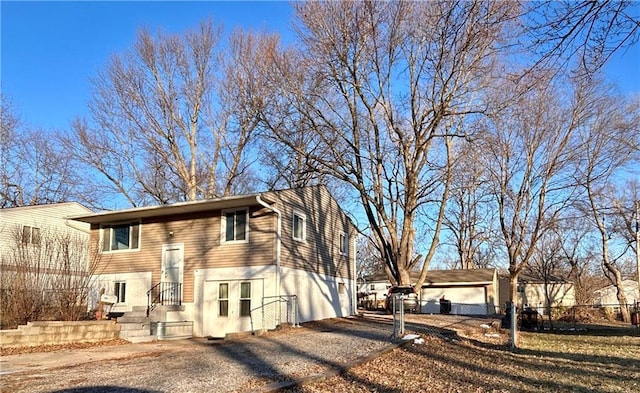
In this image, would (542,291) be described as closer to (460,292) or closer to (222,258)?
(460,292)

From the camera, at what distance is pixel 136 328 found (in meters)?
16.0

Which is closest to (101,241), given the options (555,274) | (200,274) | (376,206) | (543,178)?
(200,274)

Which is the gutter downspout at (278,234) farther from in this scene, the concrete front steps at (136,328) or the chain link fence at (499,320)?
the concrete front steps at (136,328)

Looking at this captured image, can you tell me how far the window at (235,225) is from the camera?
18.1 metres

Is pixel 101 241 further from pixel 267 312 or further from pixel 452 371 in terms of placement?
pixel 452 371

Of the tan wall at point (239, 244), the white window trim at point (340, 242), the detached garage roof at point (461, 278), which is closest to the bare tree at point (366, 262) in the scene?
the detached garage roof at point (461, 278)

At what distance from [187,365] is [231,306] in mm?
Result: 8768

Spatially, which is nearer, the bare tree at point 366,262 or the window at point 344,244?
the window at point 344,244

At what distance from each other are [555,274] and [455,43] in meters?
39.2

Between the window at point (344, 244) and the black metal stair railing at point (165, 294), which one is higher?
the window at point (344, 244)

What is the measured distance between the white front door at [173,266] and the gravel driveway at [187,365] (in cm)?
527

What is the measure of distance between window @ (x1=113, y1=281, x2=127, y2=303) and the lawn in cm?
1199

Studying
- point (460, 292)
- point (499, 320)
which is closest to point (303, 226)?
point (499, 320)

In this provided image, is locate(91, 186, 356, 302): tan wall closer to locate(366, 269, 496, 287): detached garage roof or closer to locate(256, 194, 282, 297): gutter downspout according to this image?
locate(256, 194, 282, 297): gutter downspout
